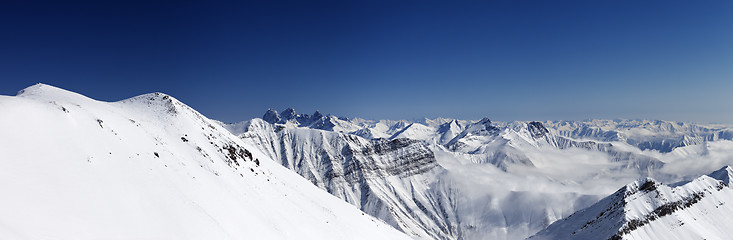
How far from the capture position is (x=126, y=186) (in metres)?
31.0

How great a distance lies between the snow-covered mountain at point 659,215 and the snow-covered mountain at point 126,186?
75.8 meters

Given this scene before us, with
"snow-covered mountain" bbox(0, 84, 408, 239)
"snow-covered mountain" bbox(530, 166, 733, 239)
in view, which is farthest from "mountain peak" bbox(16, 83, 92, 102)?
"snow-covered mountain" bbox(530, 166, 733, 239)

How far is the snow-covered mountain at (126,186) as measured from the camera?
77.1 feet

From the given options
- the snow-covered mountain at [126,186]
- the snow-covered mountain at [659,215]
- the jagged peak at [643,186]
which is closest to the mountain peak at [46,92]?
the snow-covered mountain at [126,186]

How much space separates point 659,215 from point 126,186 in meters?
126

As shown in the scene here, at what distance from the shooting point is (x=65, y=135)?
3378 cm

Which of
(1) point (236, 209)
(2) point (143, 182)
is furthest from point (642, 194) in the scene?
(2) point (143, 182)

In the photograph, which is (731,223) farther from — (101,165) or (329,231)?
(101,165)

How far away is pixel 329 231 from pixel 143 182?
27733 mm

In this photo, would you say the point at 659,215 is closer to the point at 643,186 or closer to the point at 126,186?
the point at 643,186

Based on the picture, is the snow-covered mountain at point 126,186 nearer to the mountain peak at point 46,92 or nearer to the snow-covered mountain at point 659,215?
the mountain peak at point 46,92

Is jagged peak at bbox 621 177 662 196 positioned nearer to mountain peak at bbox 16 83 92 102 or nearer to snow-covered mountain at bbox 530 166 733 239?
snow-covered mountain at bbox 530 166 733 239

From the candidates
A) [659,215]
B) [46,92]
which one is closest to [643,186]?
[659,215]

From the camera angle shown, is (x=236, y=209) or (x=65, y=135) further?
(x=236, y=209)
